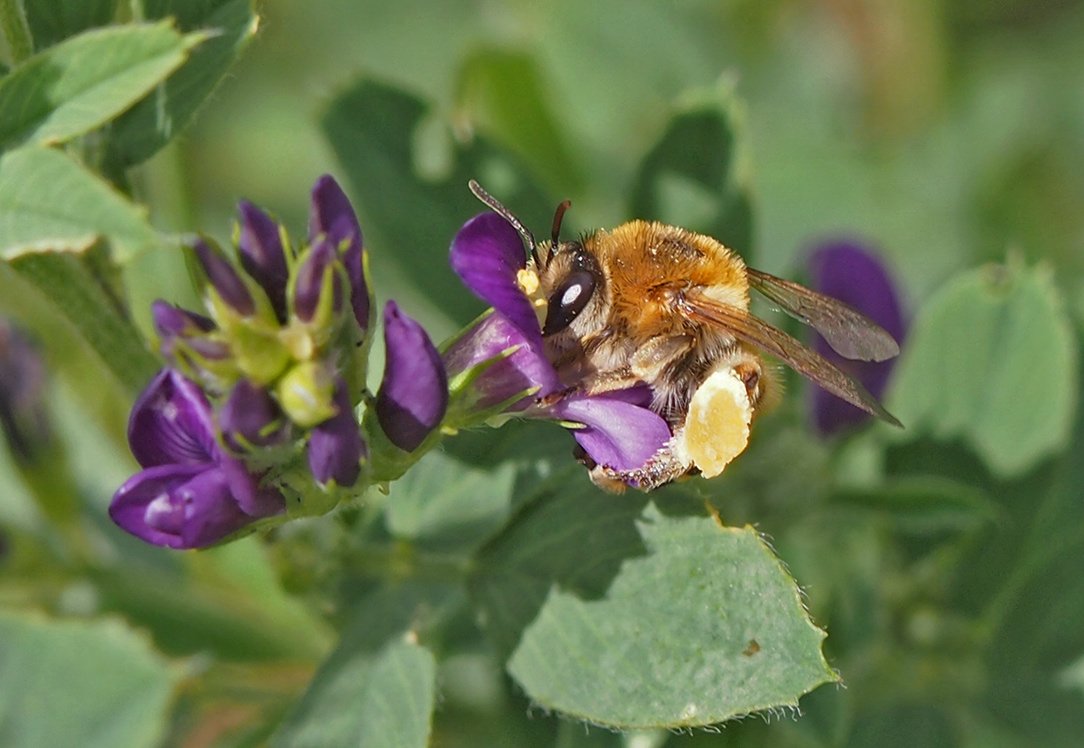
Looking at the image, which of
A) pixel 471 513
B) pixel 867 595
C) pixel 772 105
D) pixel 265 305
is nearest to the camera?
pixel 265 305

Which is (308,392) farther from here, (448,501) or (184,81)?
(448,501)

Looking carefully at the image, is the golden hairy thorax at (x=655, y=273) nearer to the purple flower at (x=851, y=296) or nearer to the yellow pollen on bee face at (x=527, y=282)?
the yellow pollen on bee face at (x=527, y=282)

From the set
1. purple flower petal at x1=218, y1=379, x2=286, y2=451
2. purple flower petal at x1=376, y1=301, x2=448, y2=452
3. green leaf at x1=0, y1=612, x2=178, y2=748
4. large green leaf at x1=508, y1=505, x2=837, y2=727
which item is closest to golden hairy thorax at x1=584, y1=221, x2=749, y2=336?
large green leaf at x1=508, y1=505, x2=837, y2=727

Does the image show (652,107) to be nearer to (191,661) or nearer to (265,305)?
(191,661)

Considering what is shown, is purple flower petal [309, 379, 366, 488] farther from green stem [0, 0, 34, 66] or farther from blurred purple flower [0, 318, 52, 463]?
blurred purple flower [0, 318, 52, 463]

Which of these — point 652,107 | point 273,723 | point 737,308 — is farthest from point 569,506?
point 652,107

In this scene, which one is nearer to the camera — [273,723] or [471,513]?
[471,513]

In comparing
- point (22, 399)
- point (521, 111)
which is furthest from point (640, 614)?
point (521, 111)
